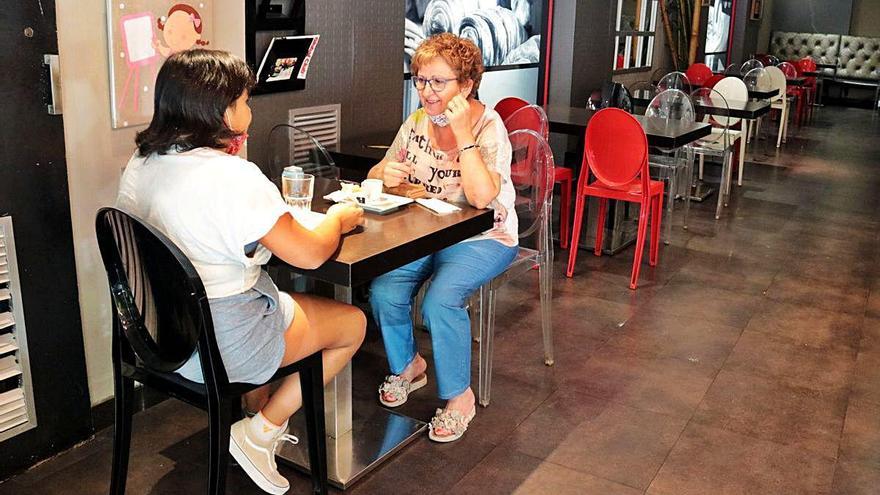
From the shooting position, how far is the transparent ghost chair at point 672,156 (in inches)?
215

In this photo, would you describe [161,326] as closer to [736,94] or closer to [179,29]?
[179,29]

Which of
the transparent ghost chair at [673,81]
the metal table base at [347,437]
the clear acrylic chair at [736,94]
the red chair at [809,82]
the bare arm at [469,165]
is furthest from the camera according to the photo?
the red chair at [809,82]

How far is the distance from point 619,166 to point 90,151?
277 centimetres

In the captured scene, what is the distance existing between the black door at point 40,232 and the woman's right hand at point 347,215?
2.82 feet

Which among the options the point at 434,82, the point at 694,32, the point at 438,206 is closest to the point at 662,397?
the point at 438,206

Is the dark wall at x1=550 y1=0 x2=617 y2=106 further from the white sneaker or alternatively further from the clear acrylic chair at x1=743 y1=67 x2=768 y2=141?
the white sneaker

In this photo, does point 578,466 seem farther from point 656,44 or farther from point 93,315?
point 656,44

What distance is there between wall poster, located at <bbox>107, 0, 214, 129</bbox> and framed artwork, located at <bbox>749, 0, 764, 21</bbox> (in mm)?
11088

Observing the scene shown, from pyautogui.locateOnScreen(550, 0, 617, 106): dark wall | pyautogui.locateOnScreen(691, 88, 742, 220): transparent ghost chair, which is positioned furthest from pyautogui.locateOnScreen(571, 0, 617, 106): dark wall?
pyautogui.locateOnScreen(691, 88, 742, 220): transparent ghost chair

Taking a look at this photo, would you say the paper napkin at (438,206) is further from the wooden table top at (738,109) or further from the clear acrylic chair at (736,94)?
the clear acrylic chair at (736,94)

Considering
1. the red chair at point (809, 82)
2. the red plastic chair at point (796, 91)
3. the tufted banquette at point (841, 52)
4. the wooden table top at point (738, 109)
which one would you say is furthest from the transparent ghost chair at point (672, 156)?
the tufted banquette at point (841, 52)

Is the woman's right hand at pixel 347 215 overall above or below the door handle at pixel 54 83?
below

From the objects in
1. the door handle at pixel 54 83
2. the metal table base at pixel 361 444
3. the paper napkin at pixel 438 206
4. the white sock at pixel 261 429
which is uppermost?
the door handle at pixel 54 83

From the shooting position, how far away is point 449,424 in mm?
2865
